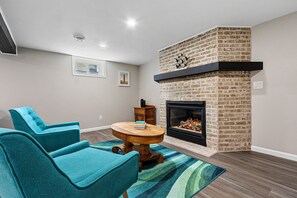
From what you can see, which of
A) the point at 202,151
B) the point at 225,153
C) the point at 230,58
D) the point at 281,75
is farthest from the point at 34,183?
the point at 281,75

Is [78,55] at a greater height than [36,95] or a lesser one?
greater

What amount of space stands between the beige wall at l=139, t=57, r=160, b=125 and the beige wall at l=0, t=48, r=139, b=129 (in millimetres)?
505

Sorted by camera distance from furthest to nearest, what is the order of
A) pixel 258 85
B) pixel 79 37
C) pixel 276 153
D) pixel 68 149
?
pixel 79 37
pixel 258 85
pixel 276 153
pixel 68 149

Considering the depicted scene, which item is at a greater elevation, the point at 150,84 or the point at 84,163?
→ the point at 150,84

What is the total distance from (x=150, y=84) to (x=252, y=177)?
3.53 metres

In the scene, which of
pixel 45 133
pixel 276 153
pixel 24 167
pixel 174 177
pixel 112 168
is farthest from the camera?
pixel 276 153

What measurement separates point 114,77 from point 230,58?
11.0 feet

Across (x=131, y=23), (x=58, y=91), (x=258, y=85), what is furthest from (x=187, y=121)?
(x=58, y=91)

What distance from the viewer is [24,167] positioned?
0.59 metres

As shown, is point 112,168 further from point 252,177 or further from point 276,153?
point 276,153

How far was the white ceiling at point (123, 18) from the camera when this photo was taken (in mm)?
1883

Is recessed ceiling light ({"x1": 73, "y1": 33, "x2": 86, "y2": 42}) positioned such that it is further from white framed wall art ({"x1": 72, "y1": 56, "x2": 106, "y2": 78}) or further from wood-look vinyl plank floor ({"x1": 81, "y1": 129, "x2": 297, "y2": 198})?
wood-look vinyl plank floor ({"x1": 81, "y1": 129, "x2": 297, "y2": 198})

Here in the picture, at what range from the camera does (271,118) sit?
2311 millimetres

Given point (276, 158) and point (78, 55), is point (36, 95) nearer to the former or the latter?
point (78, 55)
